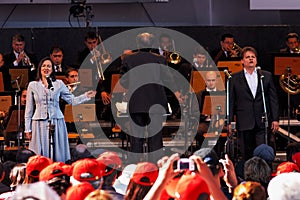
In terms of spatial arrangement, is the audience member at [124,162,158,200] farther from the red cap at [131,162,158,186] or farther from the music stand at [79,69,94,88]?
the music stand at [79,69,94,88]

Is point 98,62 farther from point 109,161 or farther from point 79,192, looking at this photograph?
point 79,192

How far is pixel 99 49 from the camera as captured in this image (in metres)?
15.4

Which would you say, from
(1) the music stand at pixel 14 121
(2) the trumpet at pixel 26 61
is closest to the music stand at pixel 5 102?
(1) the music stand at pixel 14 121

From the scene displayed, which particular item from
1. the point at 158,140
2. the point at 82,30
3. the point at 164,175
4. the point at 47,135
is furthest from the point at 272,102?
the point at 164,175

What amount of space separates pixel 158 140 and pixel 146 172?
5.68m

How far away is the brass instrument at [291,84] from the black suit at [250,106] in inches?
102

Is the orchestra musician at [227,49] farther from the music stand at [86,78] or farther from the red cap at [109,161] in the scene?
the red cap at [109,161]

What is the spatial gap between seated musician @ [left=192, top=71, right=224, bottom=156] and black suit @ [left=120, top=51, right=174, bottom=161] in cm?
134

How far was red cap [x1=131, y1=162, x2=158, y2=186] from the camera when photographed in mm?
6559

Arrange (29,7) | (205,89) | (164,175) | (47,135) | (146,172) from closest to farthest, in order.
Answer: (164,175), (146,172), (47,135), (205,89), (29,7)

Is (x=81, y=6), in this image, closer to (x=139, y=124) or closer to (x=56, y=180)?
(x=139, y=124)

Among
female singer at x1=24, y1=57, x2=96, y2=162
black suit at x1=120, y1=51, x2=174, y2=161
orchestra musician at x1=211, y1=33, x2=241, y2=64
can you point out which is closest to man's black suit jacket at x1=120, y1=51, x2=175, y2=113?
black suit at x1=120, y1=51, x2=174, y2=161

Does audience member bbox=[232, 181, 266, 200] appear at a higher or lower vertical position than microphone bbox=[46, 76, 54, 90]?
lower

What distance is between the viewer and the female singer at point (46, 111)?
464 inches
